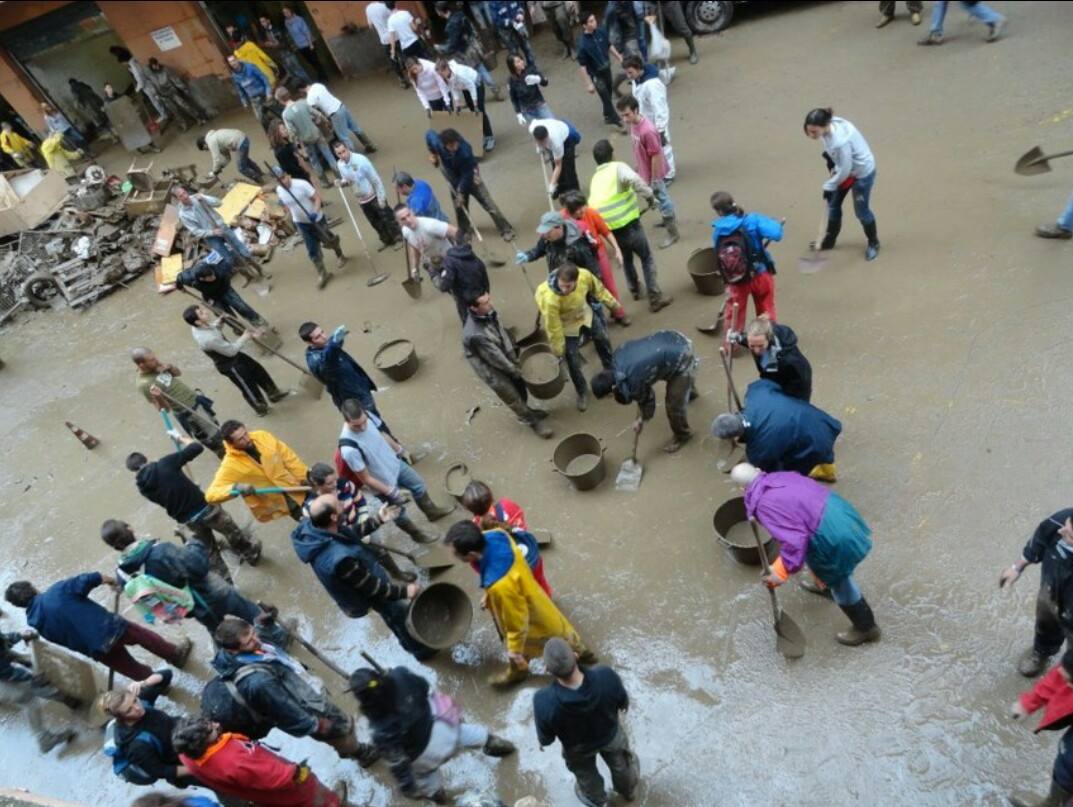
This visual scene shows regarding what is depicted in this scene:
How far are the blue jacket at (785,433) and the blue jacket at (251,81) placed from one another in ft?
42.9

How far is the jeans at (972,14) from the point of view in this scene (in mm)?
10055

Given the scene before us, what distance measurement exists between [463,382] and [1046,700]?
234 inches

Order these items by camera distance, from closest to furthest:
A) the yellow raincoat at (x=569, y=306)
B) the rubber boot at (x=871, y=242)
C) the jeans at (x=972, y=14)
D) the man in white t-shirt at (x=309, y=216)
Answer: the yellow raincoat at (x=569, y=306) < the rubber boot at (x=871, y=242) < the man in white t-shirt at (x=309, y=216) < the jeans at (x=972, y=14)

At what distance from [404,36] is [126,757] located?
12.5 m

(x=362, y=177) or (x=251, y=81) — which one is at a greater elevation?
(x=251, y=81)

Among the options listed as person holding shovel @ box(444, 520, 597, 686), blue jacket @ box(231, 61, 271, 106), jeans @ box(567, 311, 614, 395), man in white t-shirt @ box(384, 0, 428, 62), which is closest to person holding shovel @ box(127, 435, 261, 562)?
person holding shovel @ box(444, 520, 597, 686)

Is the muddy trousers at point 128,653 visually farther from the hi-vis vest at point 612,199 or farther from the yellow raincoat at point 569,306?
the hi-vis vest at point 612,199

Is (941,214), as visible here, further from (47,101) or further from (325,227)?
(47,101)

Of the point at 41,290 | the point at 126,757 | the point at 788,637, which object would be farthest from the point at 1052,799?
the point at 41,290

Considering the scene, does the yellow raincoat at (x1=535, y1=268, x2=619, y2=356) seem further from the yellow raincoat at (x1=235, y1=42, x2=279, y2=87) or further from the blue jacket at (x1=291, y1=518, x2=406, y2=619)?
the yellow raincoat at (x1=235, y1=42, x2=279, y2=87)

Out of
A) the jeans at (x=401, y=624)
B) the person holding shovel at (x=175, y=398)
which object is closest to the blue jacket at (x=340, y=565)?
the jeans at (x=401, y=624)

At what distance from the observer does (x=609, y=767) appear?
4.13 meters

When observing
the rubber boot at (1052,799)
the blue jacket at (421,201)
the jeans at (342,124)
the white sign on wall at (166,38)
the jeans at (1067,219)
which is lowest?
the rubber boot at (1052,799)

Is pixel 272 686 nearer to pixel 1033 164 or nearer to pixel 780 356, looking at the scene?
pixel 780 356
